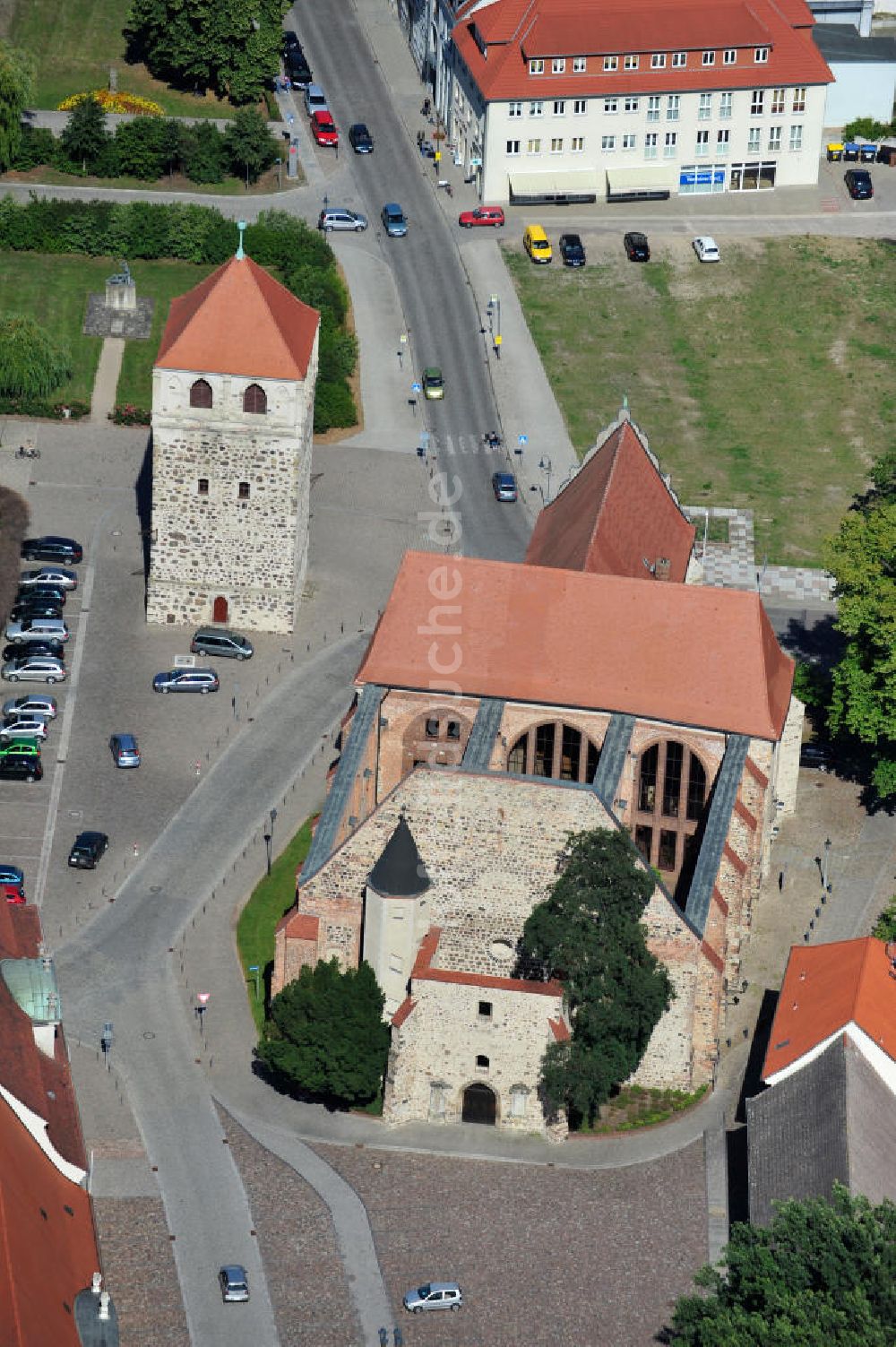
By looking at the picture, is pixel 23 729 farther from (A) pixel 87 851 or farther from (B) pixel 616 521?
(B) pixel 616 521

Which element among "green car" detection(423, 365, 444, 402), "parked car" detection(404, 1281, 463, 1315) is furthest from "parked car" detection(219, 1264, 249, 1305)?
"green car" detection(423, 365, 444, 402)

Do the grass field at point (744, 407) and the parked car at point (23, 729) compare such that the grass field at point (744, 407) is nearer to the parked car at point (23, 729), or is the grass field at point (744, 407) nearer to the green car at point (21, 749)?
the parked car at point (23, 729)

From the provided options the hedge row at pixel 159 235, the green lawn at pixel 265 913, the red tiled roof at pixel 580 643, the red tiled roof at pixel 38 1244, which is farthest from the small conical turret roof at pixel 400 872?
the hedge row at pixel 159 235

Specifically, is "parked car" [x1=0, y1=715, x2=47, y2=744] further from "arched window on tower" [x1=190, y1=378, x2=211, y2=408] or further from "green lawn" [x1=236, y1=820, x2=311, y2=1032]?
"arched window on tower" [x1=190, y1=378, x2=211, y2=408]

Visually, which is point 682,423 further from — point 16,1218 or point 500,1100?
point 16,1218

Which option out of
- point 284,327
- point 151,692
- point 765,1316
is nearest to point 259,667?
point 151,692

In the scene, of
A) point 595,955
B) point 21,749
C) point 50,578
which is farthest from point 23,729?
point 595,955
